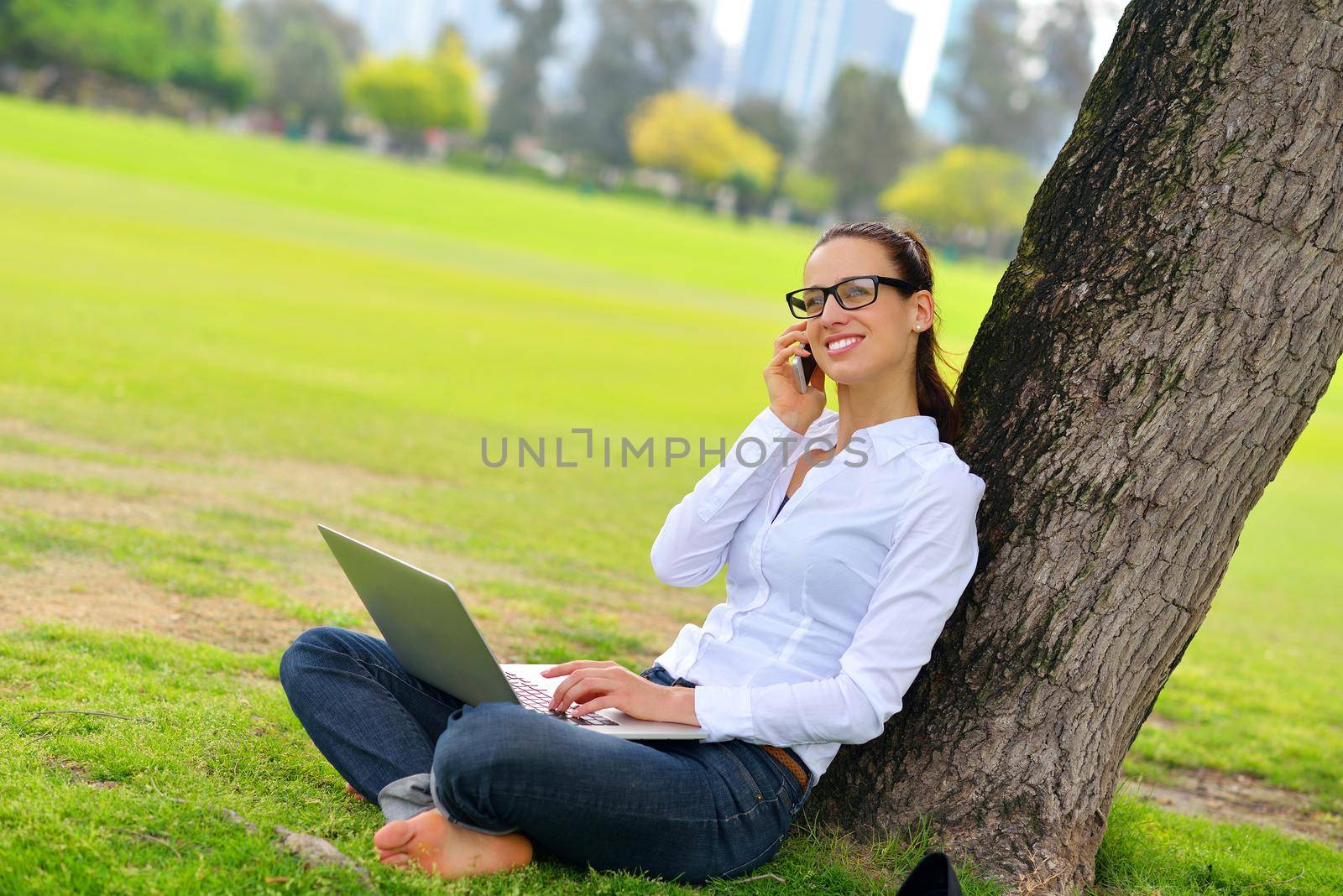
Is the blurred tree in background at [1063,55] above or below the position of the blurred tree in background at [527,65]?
above

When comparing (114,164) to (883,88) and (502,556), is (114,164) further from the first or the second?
(883,88)

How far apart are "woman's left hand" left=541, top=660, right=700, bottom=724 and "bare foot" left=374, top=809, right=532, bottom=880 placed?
0.35 meters

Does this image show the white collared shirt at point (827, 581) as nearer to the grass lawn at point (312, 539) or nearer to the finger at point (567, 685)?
the finger at point (567, 685)

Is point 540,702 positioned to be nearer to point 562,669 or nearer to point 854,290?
point 562,669

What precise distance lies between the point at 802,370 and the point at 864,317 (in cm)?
31

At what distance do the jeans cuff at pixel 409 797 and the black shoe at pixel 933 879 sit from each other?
1085 millimetres

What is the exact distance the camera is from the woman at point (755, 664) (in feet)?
9.30

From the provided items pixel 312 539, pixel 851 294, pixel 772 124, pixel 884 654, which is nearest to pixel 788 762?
pixel 884 654

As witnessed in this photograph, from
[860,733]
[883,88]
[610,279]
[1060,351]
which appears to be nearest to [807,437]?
[1060,351]

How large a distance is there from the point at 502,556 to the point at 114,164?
3325 cm

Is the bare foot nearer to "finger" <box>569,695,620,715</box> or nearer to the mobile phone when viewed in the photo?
"finger" <box>569,695,620,715</box>

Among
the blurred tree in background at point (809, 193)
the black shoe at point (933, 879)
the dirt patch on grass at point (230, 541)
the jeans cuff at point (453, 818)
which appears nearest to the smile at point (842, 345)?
the black shoe at point (933, 879)

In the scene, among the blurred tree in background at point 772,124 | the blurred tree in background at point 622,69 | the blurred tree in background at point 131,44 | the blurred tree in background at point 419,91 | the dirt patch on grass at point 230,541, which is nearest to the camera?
the dirt patch on grass at point 230,541

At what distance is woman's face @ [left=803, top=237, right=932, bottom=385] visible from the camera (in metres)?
3.23
